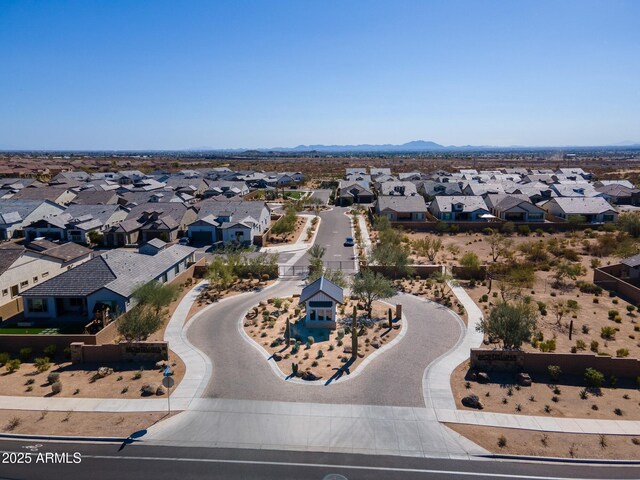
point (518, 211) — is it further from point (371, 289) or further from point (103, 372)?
point (103, 372)

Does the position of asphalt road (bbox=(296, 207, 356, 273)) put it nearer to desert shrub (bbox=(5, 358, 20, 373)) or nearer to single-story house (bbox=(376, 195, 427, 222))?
single-story house (bbox=(376, 195, 427, 222))

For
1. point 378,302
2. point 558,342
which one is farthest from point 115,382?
point 558,342

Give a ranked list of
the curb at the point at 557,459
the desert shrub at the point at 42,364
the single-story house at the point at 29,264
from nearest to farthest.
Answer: the curb at the point at 557,459 → the desert shrub at the point at 42,364 → the single-story house at the point at 29,264

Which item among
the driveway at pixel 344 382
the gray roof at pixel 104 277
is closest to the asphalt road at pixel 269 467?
the driveway at pixel 344 382

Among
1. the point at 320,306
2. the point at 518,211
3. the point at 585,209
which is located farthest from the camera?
the point at 585,209

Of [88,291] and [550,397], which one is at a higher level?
[88,291]

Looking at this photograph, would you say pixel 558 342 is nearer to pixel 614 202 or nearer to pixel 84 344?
pixel 84 344

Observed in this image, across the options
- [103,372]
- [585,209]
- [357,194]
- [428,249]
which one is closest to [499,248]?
[428,249]

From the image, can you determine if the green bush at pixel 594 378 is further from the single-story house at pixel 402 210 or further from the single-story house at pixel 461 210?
the single-story house at pixel 461 210
